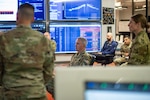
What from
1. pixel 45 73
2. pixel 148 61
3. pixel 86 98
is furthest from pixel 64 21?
pixel 86 98

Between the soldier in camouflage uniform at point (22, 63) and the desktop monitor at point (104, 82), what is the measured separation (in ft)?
5.83

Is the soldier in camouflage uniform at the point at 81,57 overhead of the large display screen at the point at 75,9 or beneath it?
beneath

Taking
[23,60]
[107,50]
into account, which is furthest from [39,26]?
[23,60]

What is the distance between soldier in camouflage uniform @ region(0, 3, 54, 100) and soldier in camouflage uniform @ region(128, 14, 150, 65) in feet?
4.19

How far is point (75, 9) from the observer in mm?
5145

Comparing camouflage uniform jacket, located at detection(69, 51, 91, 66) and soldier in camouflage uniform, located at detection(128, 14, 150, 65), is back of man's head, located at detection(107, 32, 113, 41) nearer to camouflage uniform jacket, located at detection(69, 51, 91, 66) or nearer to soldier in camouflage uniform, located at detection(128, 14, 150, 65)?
camouflage uniform jacket, located at detection(69, 51, 91, 66)

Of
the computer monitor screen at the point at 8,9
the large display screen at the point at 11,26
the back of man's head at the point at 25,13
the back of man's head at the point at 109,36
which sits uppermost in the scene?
the computer monitor screen at the point at 8,9

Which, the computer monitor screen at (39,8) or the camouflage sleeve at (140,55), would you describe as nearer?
the camouflage sleeve at (140,55)

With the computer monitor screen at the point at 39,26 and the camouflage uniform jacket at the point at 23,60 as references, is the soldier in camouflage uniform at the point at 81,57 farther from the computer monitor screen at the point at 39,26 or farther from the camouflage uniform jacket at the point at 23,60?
the camouflage uniform jacket at the point at 23,60

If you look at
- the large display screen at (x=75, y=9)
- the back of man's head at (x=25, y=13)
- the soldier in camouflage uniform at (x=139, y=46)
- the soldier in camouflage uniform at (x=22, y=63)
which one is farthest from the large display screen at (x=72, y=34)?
the soldier in camouflage uniform at (x=22, y=63)

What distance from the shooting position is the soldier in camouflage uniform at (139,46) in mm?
3256

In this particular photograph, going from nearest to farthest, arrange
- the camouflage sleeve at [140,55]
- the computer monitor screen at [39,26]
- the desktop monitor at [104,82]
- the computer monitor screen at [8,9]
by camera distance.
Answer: the desktop monitor at [104,82] < the camouflage sleeve at [140,55] < the computer monitor screen at [8,9] < the computer monitor screen at [39,26]

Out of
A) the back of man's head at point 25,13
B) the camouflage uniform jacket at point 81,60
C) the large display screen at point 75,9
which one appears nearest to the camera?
the back of man's head at point 25,13

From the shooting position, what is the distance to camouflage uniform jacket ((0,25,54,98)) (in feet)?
7.45
